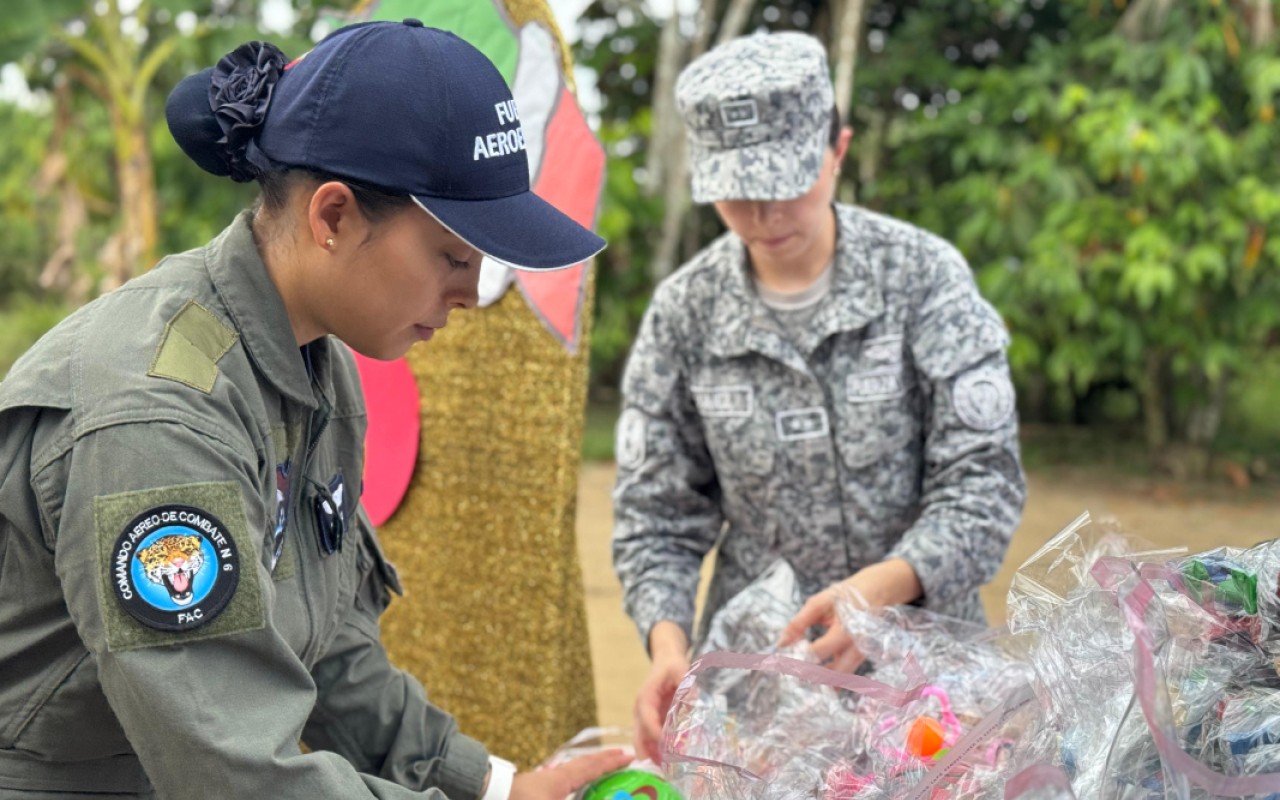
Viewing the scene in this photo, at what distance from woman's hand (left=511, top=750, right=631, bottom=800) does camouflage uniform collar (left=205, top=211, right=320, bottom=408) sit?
588 mm

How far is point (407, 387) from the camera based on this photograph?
2316 mm

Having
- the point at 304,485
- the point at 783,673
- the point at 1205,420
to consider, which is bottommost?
the point at 1205,420

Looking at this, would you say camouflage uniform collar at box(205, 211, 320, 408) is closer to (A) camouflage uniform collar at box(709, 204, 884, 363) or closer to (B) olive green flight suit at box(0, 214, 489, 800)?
(B) olive green flight suit at box(0, 214, 489, 800)

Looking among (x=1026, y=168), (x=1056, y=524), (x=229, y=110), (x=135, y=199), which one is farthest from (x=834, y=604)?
(x=135, y=199)

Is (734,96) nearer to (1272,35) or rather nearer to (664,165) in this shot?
(1272,35)

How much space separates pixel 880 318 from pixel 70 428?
4.06ft

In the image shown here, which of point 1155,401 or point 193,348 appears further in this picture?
point 1155,401

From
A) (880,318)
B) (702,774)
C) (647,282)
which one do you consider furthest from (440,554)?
(647,282)

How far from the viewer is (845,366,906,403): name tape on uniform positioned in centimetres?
182

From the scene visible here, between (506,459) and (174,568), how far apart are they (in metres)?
1.30

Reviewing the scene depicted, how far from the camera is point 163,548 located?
3.00ft

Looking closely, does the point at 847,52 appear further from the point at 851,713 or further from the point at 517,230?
the point at 517,230

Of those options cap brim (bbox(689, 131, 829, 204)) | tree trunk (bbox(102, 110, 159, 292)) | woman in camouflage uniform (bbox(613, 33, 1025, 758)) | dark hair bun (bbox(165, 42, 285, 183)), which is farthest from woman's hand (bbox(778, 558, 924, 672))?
tree trunk (bbox(102, 110, 159, 292))

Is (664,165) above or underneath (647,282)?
above
